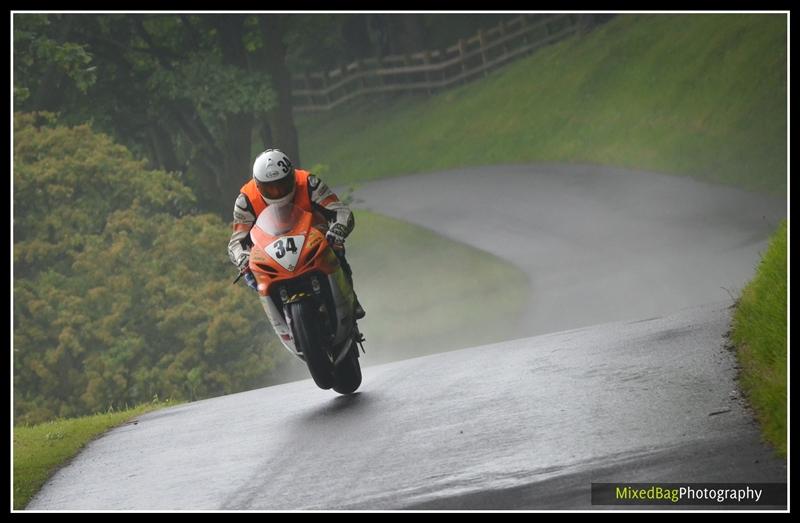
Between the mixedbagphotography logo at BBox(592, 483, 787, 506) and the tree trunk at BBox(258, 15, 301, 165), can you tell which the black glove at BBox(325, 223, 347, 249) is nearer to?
the mixedbagphotography logo at BBox(592, 483, 787, 506)

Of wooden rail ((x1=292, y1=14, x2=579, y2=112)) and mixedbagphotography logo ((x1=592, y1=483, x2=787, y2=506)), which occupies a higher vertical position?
wooden rail ((x1=292, y1=14, x2=579, y2=112))

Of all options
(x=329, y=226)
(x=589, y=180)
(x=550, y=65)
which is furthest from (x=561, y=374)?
(x=550, y=65)

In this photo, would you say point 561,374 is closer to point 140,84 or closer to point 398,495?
point 398,495

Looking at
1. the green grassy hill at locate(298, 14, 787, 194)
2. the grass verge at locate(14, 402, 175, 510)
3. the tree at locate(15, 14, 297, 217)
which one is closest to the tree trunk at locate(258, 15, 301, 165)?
the tree at locate(15, 14, 297, 217)

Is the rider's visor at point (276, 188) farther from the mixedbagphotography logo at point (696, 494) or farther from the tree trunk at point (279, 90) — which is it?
the tree trunk at point (279, 90)

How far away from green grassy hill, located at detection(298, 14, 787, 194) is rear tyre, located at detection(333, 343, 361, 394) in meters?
18.7

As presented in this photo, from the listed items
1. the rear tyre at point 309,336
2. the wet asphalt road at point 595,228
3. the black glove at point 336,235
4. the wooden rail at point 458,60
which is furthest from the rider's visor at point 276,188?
the wooden rail at point 458,60

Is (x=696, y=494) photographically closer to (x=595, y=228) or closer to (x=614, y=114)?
(x=595, y=228)

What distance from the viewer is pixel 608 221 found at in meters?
30.9

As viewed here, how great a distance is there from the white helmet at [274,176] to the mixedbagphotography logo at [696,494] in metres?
4.04

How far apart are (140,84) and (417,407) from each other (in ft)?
61.5

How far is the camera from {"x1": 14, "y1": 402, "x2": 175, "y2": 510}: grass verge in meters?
12.4

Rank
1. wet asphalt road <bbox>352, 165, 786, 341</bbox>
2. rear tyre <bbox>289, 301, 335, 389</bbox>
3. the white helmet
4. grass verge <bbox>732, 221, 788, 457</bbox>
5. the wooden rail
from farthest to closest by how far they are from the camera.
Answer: the wooden rail
wet asphalt road <bbox>352, 165, 786, 341</bbox>
the white helmet
rear tyre <bbox>289, 301, 335, 389</bbox>
grass verge <bbox>732, 221, 788, 457</bbox>

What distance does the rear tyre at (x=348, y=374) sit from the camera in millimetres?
12989
